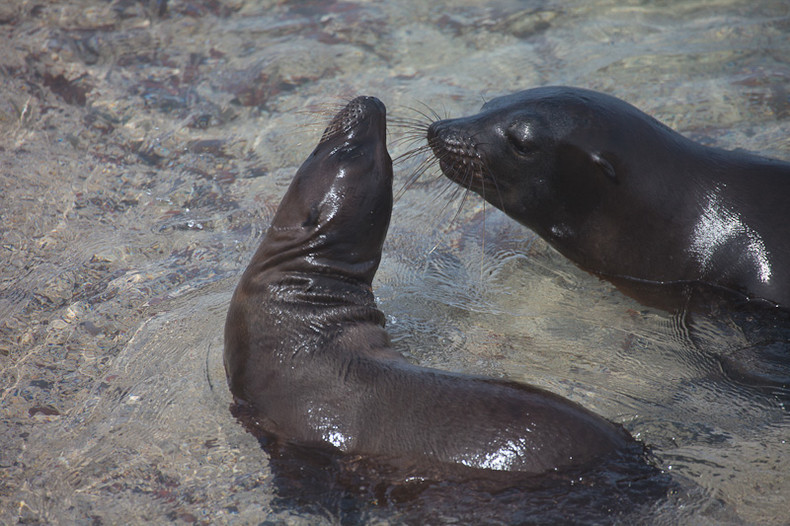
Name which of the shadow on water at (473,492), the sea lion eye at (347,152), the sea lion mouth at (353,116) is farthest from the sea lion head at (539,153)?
the shadow on water at (473,492)

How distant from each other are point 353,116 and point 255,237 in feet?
5.17

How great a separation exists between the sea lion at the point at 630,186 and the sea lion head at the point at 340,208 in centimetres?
76

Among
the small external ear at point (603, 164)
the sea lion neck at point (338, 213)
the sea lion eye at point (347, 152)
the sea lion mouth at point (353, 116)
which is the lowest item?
the sea lion neck at point (338, 213)

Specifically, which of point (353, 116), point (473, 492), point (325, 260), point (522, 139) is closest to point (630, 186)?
point (522, 139)

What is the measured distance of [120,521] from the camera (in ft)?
12.7

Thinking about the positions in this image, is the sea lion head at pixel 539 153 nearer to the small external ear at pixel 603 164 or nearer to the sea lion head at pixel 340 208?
the small external ear at pixel 603 164

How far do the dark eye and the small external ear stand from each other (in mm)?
375

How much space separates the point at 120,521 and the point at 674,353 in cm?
329

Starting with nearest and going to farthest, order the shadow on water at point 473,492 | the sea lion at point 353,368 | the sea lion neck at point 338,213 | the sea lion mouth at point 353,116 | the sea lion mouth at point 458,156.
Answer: the shadow on water at point 473,492
the sea lion at point 353,368
the sea lion neck at point 338,213
the sea lion mouth at point 353,116
the sea lion mouth at point 458,156

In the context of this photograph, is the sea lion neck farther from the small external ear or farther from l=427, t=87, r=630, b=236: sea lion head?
the small external ear

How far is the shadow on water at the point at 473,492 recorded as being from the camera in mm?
3631

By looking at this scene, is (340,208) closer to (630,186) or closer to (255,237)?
(255,237)

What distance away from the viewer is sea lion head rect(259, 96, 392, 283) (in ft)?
16.1

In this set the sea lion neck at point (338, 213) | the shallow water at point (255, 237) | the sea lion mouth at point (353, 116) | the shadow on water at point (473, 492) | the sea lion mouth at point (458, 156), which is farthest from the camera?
the sea lion mouth at point (458, 156)
